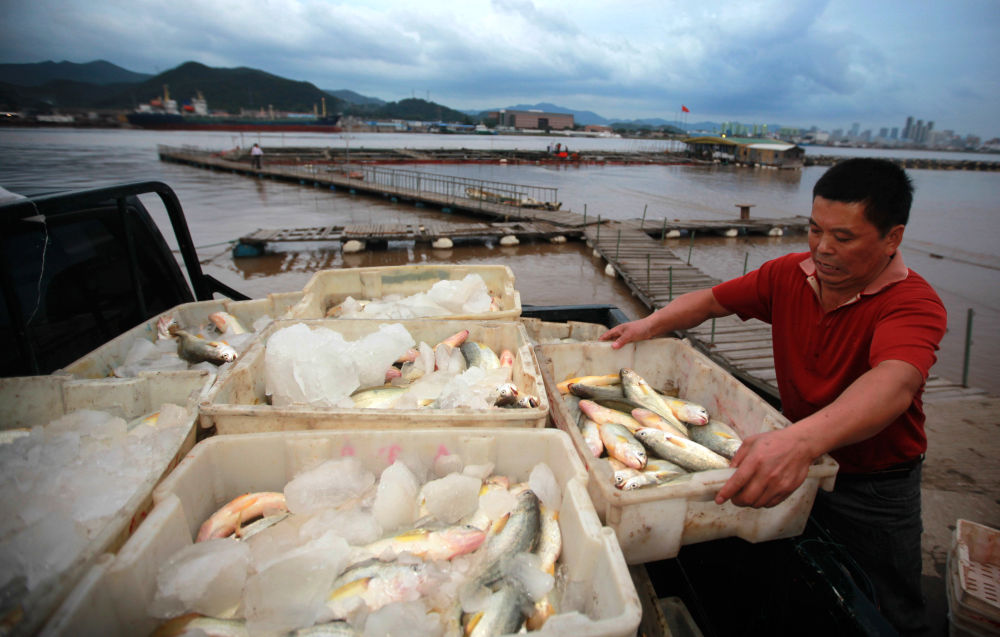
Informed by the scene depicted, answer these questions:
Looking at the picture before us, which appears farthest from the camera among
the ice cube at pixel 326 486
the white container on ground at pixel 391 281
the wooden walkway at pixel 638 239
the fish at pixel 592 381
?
the wooden walkway at pixel 638 239

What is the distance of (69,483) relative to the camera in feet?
5.86

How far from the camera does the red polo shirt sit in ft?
6.91

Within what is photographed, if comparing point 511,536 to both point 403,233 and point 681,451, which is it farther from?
point 403,233

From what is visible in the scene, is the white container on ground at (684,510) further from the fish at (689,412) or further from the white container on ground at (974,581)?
the white container on ground at (974,581)

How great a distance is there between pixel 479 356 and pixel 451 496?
139 centimetres

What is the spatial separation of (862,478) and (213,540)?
10.3ft

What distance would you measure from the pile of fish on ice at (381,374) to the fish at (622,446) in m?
0.54

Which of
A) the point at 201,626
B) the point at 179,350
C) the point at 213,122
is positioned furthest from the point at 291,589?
the point at 213,122

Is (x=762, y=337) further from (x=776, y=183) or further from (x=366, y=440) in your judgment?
(x=776, y=183)

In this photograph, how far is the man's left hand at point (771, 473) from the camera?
6.04ft

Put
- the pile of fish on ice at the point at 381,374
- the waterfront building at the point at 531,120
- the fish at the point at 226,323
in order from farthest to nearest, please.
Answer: the waterfront building at the point at 531,120, the fish at the point at 226,323, the pile of fish on ice at the point at 381,374

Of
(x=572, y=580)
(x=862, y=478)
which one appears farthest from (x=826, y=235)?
(x=572, y=580)

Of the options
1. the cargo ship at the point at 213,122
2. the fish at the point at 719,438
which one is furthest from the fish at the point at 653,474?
the cargo ship at the point at 213,122

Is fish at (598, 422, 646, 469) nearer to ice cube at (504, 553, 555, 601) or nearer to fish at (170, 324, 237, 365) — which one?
ice cube at (504, 553, 555, 601)
